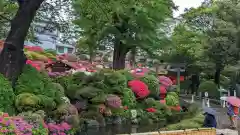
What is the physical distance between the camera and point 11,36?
42.2ft

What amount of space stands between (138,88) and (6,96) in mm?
11128

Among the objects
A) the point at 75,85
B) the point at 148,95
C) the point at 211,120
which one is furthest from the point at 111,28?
the point at 211,120

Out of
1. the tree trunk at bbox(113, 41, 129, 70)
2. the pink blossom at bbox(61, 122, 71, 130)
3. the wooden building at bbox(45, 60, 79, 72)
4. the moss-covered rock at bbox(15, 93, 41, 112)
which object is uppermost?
the tree trunk at bbox(113, 41, 129, 70)

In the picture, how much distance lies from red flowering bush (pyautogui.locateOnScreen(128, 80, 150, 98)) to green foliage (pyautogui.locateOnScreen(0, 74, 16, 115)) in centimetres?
1052

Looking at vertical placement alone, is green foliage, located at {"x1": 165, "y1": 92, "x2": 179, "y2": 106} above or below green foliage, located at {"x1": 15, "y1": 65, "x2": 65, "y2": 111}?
below

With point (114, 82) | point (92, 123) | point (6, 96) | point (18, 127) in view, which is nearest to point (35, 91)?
point (6, 96)

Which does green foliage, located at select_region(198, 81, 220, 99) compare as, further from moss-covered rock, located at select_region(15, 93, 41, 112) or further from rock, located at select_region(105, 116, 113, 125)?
moss-covered rock, located at select_region(15, 93, 41, 112)

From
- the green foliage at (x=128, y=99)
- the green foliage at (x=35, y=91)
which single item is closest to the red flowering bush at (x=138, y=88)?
the green foliage at (x=128, y=99)

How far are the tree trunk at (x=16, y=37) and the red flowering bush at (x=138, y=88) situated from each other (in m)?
10.4

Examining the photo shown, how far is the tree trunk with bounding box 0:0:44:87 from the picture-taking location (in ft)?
41.9

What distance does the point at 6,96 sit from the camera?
1234 cm

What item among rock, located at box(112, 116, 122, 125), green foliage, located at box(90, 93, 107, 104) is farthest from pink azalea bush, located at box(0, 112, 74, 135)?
rock, located at box(112, 116, 122, 125)

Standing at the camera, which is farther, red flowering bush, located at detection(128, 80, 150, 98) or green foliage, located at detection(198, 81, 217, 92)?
green foliage, located at detection(198, 81, 217, 92)

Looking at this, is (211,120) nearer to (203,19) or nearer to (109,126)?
(109,126)
